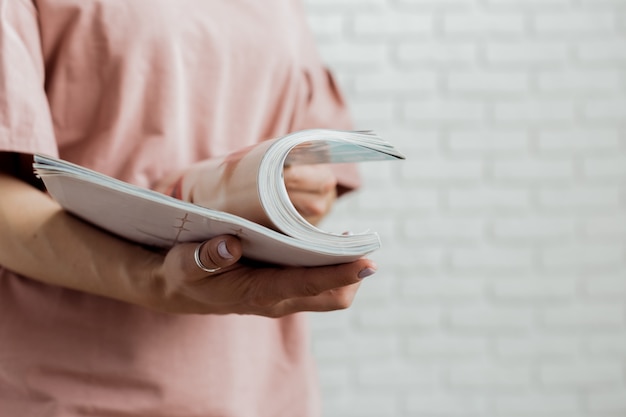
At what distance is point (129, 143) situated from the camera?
83cm

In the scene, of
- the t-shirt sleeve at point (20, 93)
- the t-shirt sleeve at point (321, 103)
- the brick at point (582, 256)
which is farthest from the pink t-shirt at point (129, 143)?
the brick at point (582, 256)

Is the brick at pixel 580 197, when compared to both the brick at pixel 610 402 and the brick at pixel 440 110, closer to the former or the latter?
the brick at pixel 440 110

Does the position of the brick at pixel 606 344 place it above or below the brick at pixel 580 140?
below

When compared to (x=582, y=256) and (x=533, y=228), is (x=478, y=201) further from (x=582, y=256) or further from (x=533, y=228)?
(x=582, y=256)

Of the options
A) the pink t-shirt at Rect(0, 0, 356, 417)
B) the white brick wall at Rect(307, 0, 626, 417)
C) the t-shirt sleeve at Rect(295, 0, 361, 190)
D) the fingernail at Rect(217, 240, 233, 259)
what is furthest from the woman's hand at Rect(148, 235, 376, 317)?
the white brick wall at Rect(307, 0, 626, 417)

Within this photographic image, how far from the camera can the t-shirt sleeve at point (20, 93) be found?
704 mm

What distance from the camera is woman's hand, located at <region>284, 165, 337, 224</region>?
2.49 ft

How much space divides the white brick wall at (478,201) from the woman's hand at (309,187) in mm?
998

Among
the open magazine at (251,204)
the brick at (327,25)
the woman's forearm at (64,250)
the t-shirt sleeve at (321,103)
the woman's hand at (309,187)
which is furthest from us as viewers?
the brick at (327,25)

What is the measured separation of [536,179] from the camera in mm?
1833

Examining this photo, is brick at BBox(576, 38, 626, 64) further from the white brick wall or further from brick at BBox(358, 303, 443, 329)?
brick at BBox(358, 303, 443, 329)

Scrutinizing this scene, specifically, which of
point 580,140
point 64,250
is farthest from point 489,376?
point 64,250

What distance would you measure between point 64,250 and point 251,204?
23 cm

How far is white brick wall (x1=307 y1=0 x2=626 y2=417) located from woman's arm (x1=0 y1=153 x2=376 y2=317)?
1.13 metres
